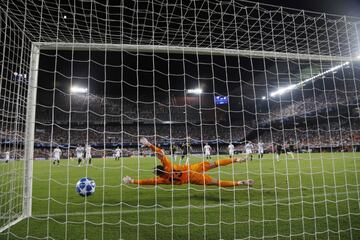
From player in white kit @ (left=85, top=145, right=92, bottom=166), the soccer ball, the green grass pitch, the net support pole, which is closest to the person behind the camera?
the green grass pitch

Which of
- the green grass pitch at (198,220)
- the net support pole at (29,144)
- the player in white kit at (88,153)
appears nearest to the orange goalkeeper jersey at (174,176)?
the green grass pitch at (198,220)

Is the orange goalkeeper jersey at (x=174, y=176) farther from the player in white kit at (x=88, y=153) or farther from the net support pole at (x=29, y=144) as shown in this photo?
the net support pole at (x=29, y=144)

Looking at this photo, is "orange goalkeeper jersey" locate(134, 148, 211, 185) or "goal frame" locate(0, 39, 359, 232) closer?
"goal frame" locate(0, 39, 359, 232)

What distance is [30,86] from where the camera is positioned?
4.89m

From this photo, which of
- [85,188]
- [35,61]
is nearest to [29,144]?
[85,188]

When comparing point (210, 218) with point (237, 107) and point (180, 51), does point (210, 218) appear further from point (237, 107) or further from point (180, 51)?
point (237, 107)

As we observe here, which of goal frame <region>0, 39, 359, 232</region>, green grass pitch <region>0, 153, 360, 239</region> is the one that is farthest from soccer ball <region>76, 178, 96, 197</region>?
goal frame <region>0, 39, 359, 232</region>

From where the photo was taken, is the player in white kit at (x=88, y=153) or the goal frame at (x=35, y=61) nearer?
the goal frame at (x=35, y=61)

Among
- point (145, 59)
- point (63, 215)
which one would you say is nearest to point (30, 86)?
point (63, 215)

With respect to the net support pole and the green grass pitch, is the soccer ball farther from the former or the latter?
the net support pole

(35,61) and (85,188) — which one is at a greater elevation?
(35,61)

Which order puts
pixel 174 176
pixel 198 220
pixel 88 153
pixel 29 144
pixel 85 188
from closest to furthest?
pixel 198 220 < pixel 29 144 < pixel 85 188 < pixel 174 176 < pixel 88 153

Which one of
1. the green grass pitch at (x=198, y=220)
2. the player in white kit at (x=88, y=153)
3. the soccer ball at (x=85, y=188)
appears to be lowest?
the green grass pitch at (x=198, y=220)

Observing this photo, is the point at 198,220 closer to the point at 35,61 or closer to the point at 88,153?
the point at 35,61
